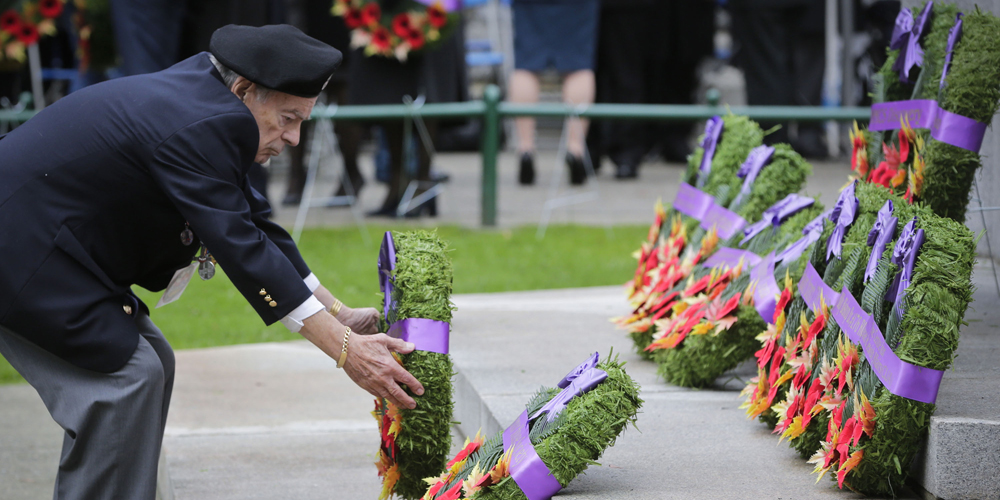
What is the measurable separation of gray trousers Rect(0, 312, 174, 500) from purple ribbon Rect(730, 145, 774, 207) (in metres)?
2.04

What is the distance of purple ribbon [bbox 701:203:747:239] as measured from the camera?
11.8 ft

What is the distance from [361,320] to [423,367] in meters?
0.40

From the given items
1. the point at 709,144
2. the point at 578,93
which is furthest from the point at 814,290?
the point at 578,93

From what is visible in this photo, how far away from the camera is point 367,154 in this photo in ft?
48.2

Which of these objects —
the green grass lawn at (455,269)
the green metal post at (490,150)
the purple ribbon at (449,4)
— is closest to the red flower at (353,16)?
the purple ribbon at (449,4)

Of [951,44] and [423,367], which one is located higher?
[951,44]

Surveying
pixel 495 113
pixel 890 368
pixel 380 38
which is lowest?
pixel 495 113

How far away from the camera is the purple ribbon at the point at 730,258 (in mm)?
3375

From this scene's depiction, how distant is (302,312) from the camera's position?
247cm

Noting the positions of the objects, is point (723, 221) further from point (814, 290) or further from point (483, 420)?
point (483, 420)

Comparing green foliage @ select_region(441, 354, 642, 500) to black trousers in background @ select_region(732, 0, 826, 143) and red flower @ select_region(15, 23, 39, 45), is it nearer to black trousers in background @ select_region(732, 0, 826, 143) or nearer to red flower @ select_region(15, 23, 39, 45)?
black trousers in background @ select_region(732, 0, 826, 143)

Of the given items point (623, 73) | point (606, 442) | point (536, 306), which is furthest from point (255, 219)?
point (623, 73)

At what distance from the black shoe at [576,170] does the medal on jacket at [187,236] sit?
654 cm

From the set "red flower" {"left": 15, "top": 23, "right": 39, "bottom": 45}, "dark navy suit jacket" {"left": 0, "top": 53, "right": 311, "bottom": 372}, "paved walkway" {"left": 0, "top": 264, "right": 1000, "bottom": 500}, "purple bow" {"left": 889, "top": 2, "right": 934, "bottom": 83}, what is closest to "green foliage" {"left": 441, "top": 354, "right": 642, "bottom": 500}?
"paved walkway" {"left": 0, "top": 264, "right": 1000, "bottom": 500}
